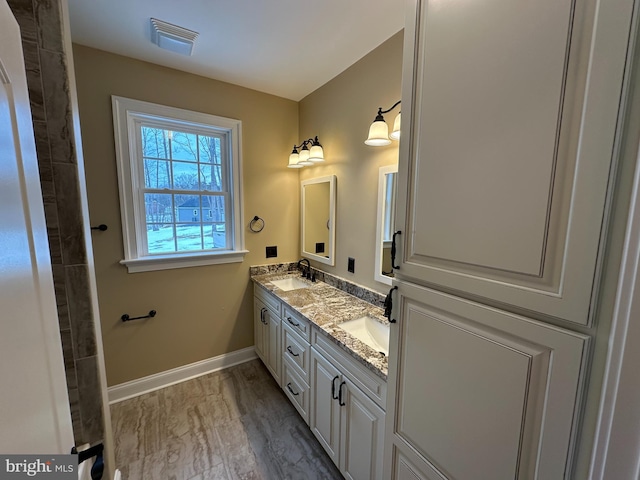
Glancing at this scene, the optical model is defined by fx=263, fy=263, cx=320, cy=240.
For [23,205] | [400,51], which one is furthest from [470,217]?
[400,51]

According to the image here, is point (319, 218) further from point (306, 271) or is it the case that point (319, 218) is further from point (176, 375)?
point (176, 375)

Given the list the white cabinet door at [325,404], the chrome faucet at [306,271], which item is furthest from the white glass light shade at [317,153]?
the white cabinet door at [325,404]

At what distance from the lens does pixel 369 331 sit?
1.72 m

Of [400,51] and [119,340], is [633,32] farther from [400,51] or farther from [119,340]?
[119,340]

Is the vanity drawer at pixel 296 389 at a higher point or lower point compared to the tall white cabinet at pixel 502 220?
lower

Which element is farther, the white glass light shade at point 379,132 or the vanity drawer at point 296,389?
the vanity drawer at point 296,389

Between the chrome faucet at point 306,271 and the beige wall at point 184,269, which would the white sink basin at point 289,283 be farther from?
the beige wall at point 184,269

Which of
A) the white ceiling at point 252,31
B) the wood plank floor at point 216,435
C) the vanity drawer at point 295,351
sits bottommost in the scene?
the wood plank floor at point 216,435

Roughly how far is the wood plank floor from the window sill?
1.09 metres

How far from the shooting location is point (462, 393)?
2.52ft

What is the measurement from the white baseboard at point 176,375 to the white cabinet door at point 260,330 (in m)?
0.20

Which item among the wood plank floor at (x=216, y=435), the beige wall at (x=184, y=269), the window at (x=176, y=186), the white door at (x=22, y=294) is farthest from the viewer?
the window at (x=176, y=186)

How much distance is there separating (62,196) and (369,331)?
1690 millimetres

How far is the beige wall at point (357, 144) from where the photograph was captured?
1.74m
